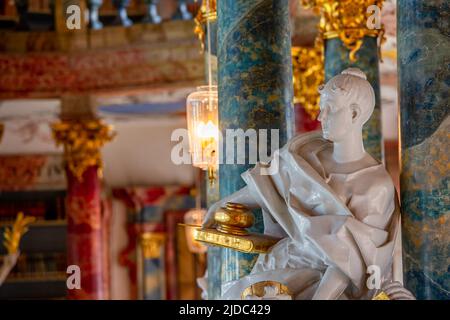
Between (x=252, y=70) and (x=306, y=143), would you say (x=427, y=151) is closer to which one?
(x=306, y=143)

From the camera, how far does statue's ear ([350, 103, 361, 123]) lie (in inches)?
188

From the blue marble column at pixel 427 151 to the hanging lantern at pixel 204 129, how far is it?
226cm

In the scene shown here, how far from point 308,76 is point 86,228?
5.25m

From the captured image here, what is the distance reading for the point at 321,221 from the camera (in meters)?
4.73

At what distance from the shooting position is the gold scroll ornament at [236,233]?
5.03 meters

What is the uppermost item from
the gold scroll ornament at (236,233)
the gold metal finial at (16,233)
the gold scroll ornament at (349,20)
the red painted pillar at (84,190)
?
the gold scroll ornament at (349,20)

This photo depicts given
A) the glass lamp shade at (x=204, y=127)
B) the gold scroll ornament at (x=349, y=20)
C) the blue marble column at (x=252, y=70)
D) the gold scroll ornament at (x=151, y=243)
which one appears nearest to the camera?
the blue marble column at (x=252, y=70)

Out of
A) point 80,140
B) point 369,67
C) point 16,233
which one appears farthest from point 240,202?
point 16,233

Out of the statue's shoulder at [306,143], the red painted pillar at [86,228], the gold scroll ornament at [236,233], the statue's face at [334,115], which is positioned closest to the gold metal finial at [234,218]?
the gold scroll ornament at [236,233]

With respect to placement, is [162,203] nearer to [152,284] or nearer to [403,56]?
[152,284]

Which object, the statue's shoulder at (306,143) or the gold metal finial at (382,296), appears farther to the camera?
the statue's shoulder at (306,143)

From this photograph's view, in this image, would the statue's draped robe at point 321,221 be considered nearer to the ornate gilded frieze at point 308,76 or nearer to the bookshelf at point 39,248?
the ornate gilded frieze at point 308,76
